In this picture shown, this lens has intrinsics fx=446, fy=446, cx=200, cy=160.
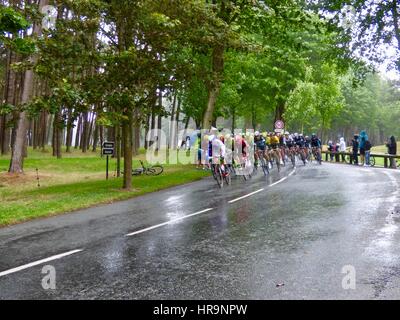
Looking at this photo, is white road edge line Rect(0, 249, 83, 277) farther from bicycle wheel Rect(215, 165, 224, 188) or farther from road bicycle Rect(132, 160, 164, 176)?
road bicycle Rect(132, 160, 164, 176)

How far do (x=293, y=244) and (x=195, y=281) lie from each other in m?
2.46

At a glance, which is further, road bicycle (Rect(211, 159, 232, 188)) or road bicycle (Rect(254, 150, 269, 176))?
road bicycle (Rect(254, 150, 269, 176))

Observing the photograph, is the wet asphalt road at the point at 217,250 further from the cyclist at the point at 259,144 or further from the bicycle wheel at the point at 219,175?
the cyclist at the point at 259,144

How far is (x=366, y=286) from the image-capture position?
5.27 meters

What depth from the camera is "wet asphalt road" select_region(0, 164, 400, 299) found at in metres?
5.36

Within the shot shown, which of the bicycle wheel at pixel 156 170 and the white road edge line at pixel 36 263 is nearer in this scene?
the white road edge line at pixel 36 263

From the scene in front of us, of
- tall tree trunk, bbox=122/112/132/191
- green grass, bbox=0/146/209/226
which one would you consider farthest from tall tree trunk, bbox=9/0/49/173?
tall tree trunk, bbox=122/112/132/191

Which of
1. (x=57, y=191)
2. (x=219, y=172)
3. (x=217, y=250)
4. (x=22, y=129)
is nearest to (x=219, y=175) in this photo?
(x=219, y=172)

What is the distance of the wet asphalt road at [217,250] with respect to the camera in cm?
536

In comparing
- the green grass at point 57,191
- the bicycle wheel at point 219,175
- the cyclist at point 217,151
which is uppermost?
the cyclist at point 217,151

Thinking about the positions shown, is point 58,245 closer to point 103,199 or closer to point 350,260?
point 350,260

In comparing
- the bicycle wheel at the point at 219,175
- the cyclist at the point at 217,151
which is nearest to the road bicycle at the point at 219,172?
the bicycle wheel at the point at 219,175

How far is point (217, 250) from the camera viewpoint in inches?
287
